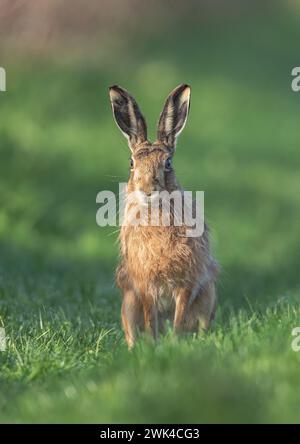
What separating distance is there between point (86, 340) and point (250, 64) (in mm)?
16116

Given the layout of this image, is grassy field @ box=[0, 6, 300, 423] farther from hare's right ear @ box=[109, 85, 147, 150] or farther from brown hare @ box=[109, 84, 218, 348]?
hare's right ear @ box=[109, 85, 147, 150]

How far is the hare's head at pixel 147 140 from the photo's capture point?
23.8ft

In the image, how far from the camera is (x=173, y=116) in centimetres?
763

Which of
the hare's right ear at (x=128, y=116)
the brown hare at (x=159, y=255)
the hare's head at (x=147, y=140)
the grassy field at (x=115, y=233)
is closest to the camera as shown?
the grassy field at (x=115, y=233)

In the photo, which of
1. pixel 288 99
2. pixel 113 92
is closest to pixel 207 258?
pixel 113 92

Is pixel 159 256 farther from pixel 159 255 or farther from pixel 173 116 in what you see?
pixel 173 116

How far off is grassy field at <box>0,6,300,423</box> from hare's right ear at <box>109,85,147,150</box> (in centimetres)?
135

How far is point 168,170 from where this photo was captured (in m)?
7.35

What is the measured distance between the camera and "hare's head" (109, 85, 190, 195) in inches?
285

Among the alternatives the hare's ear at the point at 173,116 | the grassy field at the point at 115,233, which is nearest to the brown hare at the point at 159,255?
the hare's ear at the point at 173,116

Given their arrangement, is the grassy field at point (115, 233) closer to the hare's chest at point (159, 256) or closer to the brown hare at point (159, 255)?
the brown hare at point (159, 255)

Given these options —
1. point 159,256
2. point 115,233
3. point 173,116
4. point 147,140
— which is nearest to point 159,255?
point 159,256

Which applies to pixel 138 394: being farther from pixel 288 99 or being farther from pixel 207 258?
pixel 288 99

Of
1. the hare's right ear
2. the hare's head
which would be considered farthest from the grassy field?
the hare's right ear
